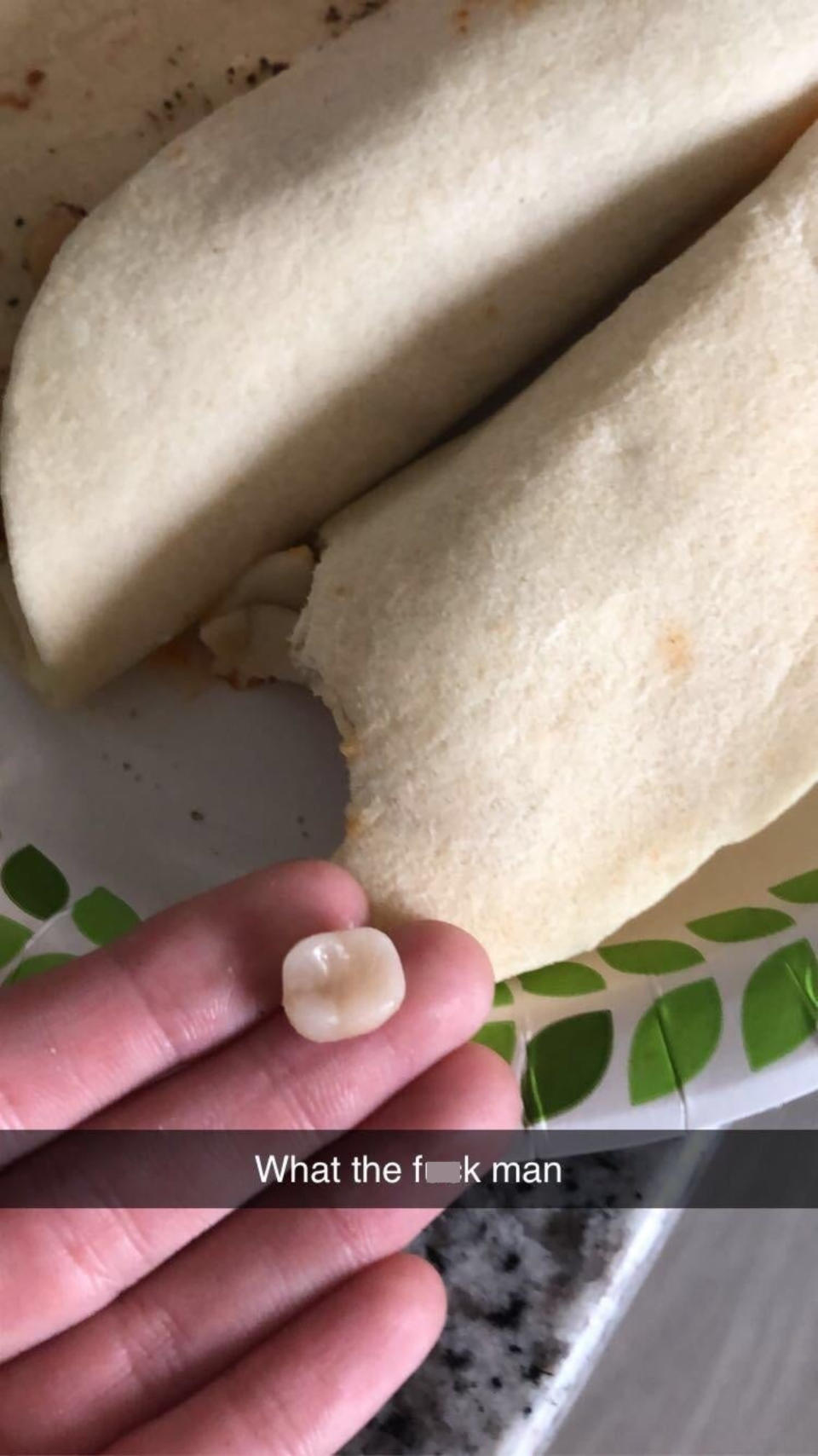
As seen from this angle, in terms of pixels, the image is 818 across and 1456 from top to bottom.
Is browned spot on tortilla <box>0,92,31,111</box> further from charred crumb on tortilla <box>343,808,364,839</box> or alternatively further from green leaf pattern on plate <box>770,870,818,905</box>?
green leaf pattern on plate <box>770,870,818,905</box>

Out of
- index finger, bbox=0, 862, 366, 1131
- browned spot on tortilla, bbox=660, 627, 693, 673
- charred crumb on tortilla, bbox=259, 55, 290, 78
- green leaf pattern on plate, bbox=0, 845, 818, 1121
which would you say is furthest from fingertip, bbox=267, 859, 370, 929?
charred crumb on tortilla, bbox=259, 55, 290, 78

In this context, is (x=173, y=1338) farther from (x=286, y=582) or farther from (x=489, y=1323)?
(x=286, y=582)

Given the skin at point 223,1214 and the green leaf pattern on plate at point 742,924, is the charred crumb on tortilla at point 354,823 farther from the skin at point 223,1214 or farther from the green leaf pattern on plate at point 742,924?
the green leaf pattern on plate at point 742,924

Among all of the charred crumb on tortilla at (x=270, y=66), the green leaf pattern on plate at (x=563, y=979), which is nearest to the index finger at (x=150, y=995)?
the green leaf pattern on plate at (x=563, y=979)

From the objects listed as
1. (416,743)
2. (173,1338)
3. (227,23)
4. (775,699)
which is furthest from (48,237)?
(173,1338)

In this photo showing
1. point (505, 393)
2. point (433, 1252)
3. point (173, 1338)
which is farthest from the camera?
point (505, 393)

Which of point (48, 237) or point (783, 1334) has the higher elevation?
point (48, 237)
